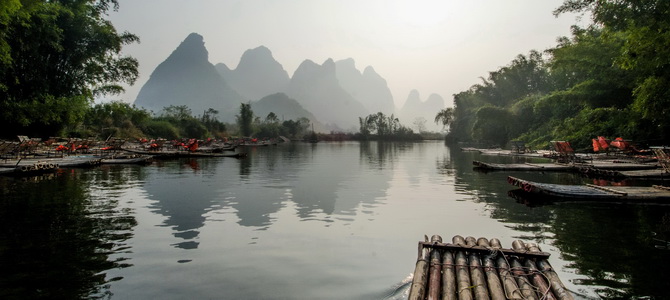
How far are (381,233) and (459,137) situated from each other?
105997 millimetres

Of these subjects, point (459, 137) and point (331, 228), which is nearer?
point (331, 228)

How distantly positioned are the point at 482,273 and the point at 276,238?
5.92 meters

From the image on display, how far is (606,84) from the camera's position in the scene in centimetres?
3559

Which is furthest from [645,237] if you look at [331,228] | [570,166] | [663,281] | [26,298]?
[570,166]

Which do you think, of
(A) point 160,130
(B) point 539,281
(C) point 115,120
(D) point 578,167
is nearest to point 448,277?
(B) point 539,281

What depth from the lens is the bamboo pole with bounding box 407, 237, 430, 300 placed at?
5.17 m

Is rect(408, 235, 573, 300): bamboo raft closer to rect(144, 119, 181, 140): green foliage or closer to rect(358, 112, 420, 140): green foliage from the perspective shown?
rect(144, 119, 181, 140): green foliage

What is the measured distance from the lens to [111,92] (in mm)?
43781

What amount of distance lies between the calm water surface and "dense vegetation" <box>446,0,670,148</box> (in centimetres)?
757

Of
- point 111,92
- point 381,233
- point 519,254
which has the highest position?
point 111,92

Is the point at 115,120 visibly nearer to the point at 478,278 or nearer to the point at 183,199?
the point at 183,199

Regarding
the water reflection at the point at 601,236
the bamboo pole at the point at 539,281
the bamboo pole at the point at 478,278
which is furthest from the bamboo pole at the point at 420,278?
the water reflection at the point at 601,236

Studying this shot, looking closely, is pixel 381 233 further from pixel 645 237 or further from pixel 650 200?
pixel 650 200

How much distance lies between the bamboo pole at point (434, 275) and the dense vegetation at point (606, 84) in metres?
15.5
